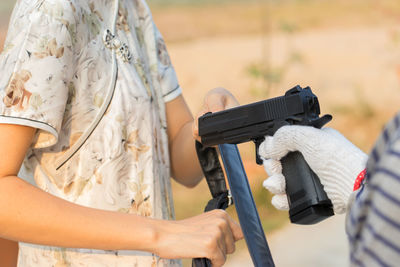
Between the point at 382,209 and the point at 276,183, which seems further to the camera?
the point at 276,183

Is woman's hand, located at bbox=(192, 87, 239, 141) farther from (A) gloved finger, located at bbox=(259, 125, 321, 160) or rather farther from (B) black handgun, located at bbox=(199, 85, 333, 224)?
(A) gloved finger, located at bbox=(259, 125, 321, 160)

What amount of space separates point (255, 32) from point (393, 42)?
5.82 feet

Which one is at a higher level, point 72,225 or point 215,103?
point 215,103

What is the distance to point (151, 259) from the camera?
45.1 inches

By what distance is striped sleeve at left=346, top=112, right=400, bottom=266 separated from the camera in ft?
1.66

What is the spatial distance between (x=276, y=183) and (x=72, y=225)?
0.38 meters

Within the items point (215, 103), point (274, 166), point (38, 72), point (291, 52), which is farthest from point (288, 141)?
point (291, 52)

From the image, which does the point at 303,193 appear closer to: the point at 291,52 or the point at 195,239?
the point at 195,239

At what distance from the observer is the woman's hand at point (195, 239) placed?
959mm

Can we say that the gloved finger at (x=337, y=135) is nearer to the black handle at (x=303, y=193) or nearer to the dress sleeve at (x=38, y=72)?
the black handle at (x=303, y=193)

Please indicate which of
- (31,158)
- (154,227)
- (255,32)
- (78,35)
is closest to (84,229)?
(154,227)

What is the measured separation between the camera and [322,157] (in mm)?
877

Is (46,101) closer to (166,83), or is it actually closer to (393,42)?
(166,83)

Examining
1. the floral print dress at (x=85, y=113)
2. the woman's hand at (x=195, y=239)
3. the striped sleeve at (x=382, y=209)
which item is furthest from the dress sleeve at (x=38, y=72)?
the striped sleeve at (x=382, y=209)
